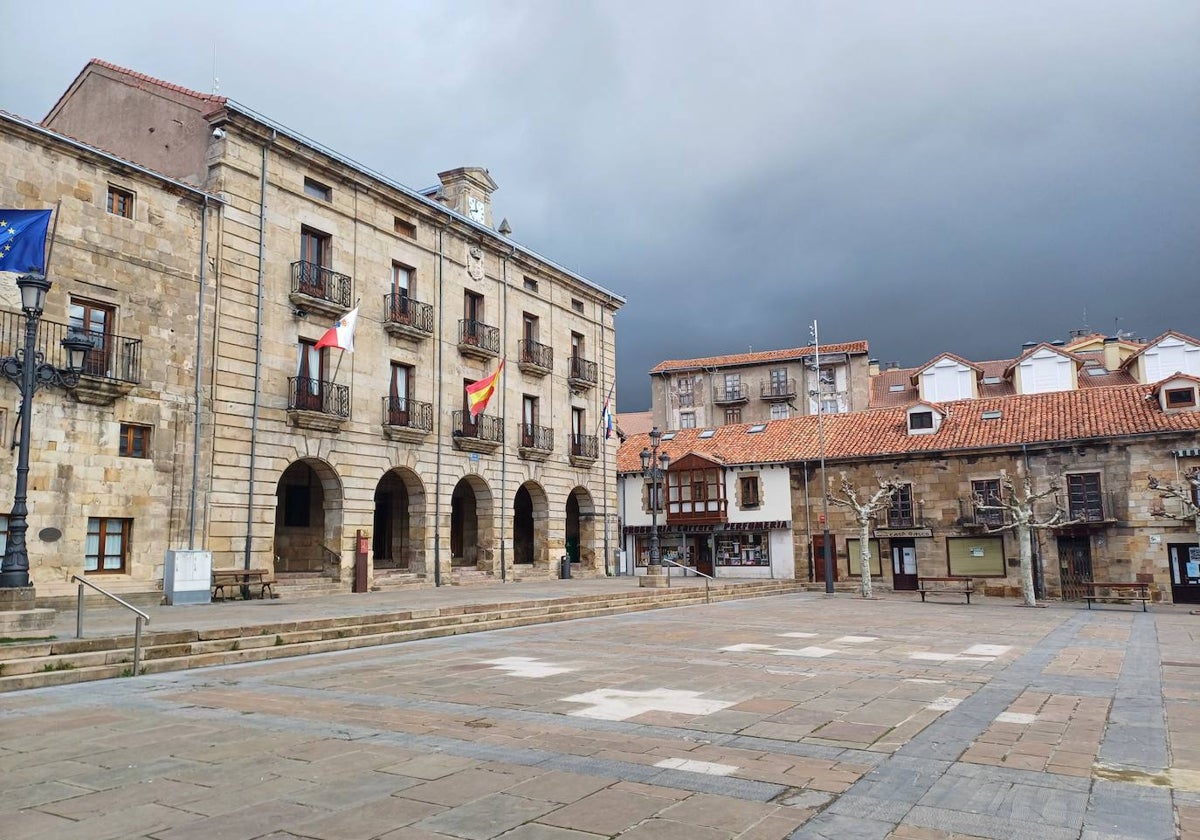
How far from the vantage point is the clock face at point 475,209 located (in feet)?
102

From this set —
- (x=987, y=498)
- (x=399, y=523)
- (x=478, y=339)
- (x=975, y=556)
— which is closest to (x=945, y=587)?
(x=975, y=556)

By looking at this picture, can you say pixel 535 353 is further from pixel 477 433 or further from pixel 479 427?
pixel 477 433

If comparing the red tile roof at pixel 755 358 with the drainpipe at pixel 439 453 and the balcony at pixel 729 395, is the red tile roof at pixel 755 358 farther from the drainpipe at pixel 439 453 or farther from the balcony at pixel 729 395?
the drainpipe at pixel 439 453

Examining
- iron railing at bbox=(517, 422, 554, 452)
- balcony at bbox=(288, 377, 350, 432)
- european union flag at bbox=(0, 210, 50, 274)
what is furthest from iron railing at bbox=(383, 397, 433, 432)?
european union flag at bbox=(0, 210, 50, 274)

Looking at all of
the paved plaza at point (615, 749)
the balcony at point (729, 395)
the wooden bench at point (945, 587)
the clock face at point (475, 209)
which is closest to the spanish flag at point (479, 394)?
the clock face at point (475, 209)

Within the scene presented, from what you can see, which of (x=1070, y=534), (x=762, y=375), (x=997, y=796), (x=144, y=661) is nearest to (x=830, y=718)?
(x=997, y=796)

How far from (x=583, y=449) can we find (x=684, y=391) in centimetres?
2196

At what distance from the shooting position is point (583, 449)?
33.6 meters

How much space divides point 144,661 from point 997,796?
30.7 feet

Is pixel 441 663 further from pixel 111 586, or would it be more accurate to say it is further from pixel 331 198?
pixel 331 198

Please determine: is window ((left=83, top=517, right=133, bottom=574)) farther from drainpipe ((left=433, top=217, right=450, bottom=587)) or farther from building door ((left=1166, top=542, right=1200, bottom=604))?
building door ((left=1166, top=542, right=1200, bottom=604))

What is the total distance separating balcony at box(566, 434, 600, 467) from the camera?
32.9 metres

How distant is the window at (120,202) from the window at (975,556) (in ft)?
91.7

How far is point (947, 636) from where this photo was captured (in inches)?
586
